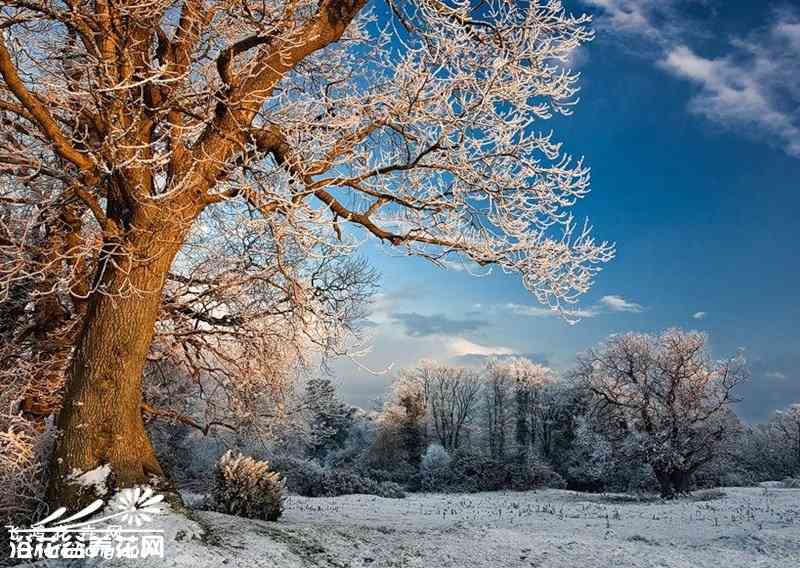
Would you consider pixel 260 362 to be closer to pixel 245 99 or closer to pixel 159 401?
pixel 159 401

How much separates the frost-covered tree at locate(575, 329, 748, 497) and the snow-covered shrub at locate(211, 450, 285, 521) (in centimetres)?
1758

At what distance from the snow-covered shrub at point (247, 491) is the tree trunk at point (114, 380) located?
8.97ft

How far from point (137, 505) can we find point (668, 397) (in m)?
21.9

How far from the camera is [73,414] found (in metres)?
5.50

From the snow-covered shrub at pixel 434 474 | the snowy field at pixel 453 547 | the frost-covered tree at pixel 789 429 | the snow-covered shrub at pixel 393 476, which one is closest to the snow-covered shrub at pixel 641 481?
the snow-covered shrub at pixel 434 474

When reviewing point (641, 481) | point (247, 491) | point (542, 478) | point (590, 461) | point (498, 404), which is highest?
point (498, 404)

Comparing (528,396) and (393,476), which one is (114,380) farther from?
(528,396)

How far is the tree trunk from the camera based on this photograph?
537cm

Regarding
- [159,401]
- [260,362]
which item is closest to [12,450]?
[260,362]

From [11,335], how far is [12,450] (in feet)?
8.52

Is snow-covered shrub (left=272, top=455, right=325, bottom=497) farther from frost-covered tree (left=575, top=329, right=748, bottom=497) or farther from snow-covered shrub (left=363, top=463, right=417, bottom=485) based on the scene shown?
frost-covered tree (left=575, top=329, right=748, bottom=497)

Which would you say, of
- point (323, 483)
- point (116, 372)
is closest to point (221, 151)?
point (116, 372)

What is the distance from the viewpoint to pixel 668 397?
895 inches

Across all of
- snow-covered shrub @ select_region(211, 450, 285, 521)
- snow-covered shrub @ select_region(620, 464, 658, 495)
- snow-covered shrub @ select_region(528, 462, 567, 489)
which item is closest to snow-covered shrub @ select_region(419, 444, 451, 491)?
snow-covered shrub @ select_region(528, 462, 567, 489)
